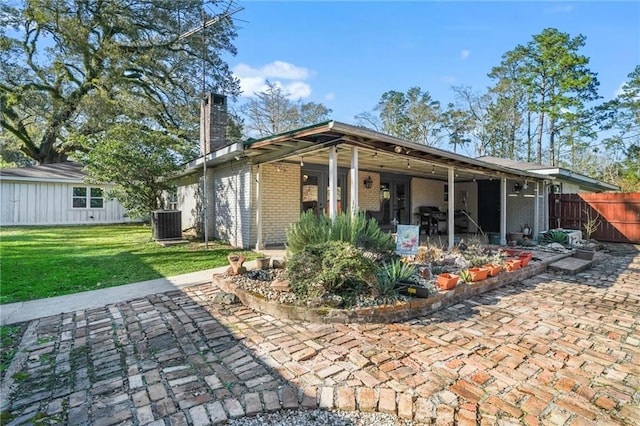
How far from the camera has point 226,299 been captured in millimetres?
4227

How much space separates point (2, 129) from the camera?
17.8 metres

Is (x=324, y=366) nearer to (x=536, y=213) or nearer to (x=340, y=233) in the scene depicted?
(x=340, y=233)

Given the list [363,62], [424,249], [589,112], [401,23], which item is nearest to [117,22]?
[363,62]

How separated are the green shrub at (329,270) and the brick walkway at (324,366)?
1.77 feet

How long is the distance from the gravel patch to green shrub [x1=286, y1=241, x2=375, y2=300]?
68.8 inches

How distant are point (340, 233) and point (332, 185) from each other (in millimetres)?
1131

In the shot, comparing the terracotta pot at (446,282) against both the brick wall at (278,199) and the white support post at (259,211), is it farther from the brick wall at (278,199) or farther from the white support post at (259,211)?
the brick wall at (278,199)

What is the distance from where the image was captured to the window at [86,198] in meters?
15.5

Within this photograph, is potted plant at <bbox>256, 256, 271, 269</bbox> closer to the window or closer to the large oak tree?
the large oak tree

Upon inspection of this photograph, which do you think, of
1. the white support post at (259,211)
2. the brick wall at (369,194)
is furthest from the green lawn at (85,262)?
the brick wall at (369,194)

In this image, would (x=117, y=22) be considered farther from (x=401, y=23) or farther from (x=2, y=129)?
(x=401, y=23)

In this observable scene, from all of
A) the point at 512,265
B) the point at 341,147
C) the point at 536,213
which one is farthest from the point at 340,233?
the point at 536,213

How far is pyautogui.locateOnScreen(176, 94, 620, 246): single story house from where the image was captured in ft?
19.7

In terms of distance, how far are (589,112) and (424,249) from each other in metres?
21.3
